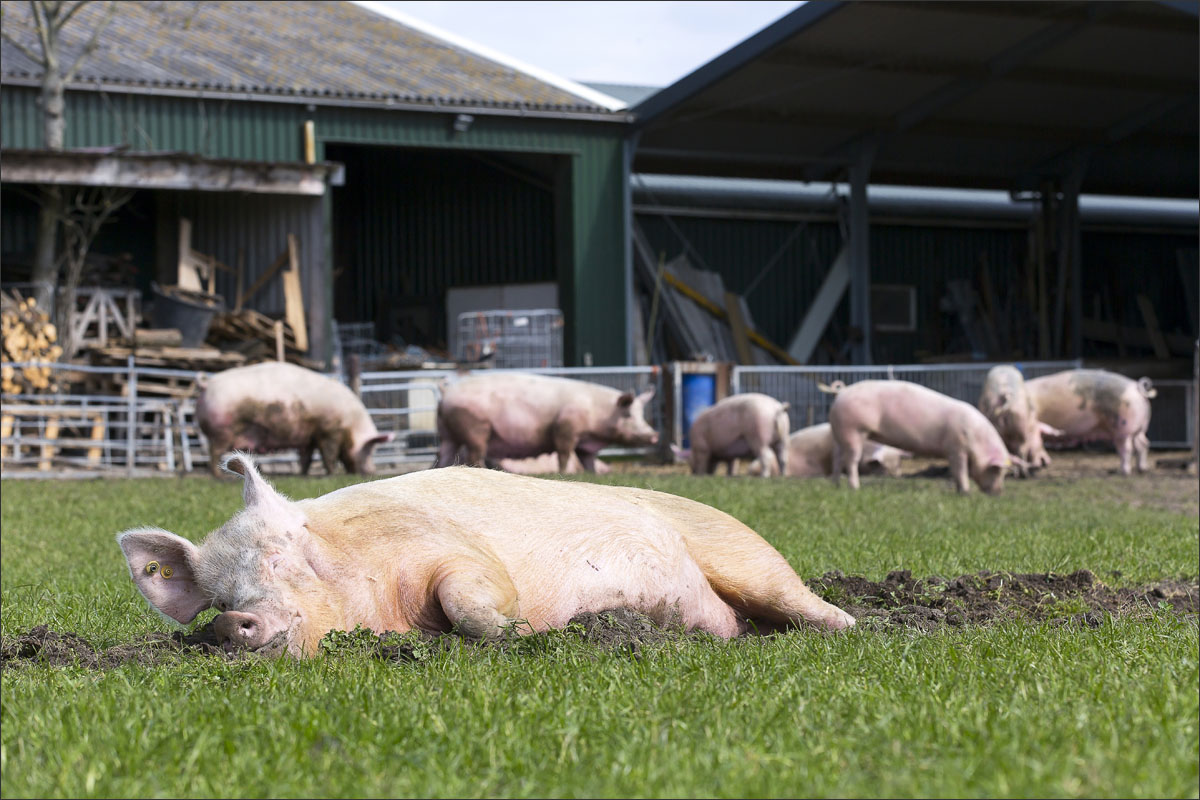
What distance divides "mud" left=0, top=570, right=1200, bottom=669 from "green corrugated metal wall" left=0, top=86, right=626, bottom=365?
1748 cm

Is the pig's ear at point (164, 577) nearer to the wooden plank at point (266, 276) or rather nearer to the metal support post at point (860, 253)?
the wooden plank at point (266, 276)

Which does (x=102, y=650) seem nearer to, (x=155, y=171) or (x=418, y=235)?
(x=155, y=171)

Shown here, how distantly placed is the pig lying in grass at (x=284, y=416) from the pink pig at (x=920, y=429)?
214 inches

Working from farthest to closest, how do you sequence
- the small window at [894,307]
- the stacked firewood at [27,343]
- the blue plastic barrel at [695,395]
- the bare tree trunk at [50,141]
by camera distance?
the small window at [894,307] < the bare tree trunk at [50,141] < the blue plastic barrel at [695,395] < the stacked firewood at [27,343]

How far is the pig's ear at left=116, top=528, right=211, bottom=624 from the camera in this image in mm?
4152

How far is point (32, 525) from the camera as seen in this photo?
9.33m

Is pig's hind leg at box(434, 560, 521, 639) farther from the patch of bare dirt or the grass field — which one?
the patch of bare dirt

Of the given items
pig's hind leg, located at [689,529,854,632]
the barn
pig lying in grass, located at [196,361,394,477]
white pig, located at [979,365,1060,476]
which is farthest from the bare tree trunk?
pig's hind leg, located at [689,529,854,632]

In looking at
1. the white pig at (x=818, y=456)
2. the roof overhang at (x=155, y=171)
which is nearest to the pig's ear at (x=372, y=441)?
the white pig at (x=818, y=456)

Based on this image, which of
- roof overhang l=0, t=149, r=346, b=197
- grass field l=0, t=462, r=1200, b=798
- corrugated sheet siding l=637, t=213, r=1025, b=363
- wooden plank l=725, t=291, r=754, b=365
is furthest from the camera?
corrugated sheet siding l=637, t=213, r=1025, b=363

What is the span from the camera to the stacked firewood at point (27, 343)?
18.0 metres

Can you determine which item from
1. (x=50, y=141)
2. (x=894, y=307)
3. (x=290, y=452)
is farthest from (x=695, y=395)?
(x=894, y=307)

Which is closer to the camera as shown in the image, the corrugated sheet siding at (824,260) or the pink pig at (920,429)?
the pink pig at (920,429)

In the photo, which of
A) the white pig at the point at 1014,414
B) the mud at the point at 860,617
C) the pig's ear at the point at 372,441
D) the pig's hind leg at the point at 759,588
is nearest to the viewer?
the mud at the point at 860,617
